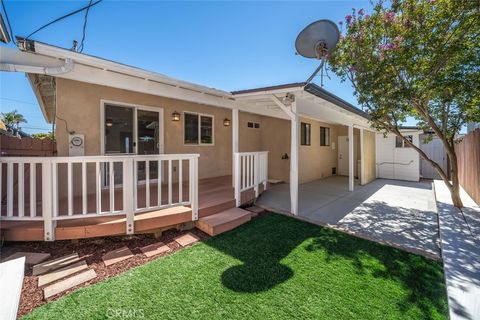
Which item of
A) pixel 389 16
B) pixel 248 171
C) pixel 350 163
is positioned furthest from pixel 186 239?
pixel 350 163

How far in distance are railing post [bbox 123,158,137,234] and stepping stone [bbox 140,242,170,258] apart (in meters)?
0.36

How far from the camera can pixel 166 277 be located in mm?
2750

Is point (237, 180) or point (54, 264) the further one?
point (237, 180)

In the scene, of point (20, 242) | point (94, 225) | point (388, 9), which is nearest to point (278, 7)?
point (388, 9)

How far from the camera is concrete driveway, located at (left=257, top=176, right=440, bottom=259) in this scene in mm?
4059

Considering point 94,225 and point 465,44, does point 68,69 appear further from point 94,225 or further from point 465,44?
point 465,44

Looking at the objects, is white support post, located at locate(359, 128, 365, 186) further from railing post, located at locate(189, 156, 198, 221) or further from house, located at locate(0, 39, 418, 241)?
railing post, located at locate(189, 156, 198, 221)

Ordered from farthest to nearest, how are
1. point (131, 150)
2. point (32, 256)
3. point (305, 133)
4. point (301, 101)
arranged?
1. point (305, 133)
2. point (131, 150)
3. point (301, 101)
4. point (32, 256)

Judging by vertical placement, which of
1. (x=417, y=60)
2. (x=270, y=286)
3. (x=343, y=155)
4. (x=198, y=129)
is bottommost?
(x=270, y=286)

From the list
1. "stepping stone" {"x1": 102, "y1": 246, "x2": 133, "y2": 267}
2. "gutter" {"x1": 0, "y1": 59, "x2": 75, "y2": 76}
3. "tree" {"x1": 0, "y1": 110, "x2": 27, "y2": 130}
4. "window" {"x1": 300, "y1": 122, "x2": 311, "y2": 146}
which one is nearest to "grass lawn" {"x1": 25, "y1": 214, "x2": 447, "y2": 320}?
"stepping stone" {"x1": 102, "y1": 246, "x2": 133, "y2": 267}

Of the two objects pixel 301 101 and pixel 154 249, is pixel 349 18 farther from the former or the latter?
pixel 154 249

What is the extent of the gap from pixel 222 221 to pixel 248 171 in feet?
5.79

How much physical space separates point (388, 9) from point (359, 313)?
21.1 ft

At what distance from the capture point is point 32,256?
3062 mm
